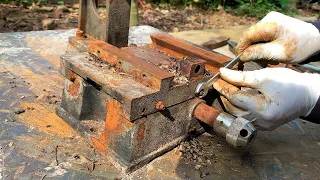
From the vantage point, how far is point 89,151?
1.34 meters

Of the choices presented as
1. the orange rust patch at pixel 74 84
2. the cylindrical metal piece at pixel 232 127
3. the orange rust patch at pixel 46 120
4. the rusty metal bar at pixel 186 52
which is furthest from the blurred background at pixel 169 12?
the cylindrical metal piece at pixel 232 127

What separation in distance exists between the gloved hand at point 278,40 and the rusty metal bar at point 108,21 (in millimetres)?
574

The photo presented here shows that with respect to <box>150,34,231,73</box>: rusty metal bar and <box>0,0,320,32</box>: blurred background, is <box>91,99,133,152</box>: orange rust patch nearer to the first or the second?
<box>150,34,231,73</box>: rusty metal bar

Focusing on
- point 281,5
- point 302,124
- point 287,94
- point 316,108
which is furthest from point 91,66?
point 281,5

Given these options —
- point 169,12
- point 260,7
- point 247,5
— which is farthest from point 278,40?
point 260,7

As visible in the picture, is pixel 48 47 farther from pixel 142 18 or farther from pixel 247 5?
pixel 247 5

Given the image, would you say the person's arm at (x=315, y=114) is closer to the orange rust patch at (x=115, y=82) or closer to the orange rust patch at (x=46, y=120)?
the orange rust patch at (x=115, y=82)

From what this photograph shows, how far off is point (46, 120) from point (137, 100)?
58cm

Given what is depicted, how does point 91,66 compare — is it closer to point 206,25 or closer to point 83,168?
point 83,168

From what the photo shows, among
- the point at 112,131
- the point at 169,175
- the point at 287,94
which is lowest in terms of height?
the point at 169,175

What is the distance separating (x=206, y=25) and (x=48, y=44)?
3850mm

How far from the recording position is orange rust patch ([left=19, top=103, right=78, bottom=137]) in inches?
56.4

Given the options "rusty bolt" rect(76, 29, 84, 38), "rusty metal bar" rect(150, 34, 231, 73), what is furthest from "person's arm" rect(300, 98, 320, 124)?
"rusty bolt" rect(76, 29, 84, 38)

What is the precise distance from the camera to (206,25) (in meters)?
5.82
